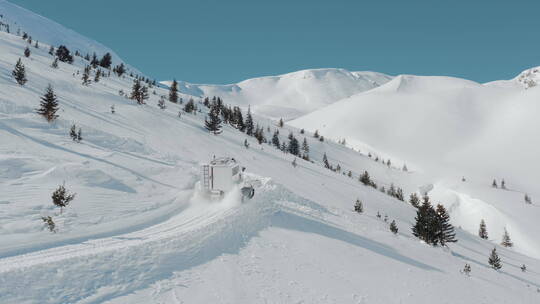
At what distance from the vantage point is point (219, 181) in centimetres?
1662

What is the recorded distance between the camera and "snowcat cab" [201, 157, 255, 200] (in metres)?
16.1

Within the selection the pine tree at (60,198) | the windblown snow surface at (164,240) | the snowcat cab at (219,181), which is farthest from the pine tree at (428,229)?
the pine tree at (60,198)

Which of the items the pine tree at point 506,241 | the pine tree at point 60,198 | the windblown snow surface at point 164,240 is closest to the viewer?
the windblown snow surface at point 164,240

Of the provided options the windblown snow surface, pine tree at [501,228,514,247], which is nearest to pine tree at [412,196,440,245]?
the windblown snow surface

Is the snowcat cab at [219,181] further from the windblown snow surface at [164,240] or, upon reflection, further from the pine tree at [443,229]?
the pine tree at [443,229]

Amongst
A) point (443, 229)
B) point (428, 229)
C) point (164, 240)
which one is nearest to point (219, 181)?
point (164, 240)

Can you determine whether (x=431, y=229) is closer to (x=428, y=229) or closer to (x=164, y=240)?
(x=428, y=229)

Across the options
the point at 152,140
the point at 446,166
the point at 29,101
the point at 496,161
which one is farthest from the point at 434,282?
the point at 496,161

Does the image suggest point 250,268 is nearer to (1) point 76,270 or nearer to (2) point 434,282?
(1) point 76,270

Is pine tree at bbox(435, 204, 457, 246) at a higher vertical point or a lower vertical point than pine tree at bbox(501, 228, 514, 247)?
higher

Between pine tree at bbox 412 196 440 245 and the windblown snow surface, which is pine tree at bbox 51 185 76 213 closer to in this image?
the windblown snow surface

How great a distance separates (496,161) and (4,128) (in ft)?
514

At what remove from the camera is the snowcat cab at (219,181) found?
52.9 feet

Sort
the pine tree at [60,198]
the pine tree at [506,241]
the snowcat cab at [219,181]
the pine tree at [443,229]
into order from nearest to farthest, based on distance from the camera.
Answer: the pine tree at [60,198], the snowcat cab at [219,181], the pine tree at [443,229], the pine tree at [506,241]
